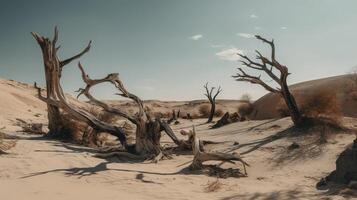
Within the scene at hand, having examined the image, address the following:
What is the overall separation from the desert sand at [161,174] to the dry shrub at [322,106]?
1782 millimetres

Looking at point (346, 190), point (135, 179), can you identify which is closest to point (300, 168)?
point (346, 190)

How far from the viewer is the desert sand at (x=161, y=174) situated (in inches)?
275

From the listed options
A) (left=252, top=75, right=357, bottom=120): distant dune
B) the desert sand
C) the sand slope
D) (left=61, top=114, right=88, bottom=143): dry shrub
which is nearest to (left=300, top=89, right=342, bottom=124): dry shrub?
(left=252, top=75, right=357, bottom=120): distant dune

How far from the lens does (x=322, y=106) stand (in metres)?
14.5

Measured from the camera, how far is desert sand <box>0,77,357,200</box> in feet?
22.9

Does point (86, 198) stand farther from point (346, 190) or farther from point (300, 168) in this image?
point (300, 168)

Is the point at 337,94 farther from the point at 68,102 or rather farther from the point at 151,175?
the point at 151,175

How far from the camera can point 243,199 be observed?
22.2 ft

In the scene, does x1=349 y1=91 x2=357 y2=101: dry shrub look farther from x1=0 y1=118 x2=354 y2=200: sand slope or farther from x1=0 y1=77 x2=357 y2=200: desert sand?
x1=0 y1=118 x2=354 y2=200: sand slope

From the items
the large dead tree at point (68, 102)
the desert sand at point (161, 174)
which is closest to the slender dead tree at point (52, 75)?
the large dead tree at point (68, 102)

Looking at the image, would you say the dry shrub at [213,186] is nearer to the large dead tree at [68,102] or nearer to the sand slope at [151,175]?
the sand slope at [151,175]

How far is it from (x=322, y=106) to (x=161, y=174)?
7.92 meters

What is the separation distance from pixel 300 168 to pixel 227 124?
9974 mm

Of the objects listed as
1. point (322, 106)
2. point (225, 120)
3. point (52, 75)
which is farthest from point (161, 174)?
point (225, 120)
